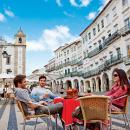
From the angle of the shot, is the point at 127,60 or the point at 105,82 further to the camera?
the point at 105,82

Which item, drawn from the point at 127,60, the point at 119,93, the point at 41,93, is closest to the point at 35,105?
the point at 41,93

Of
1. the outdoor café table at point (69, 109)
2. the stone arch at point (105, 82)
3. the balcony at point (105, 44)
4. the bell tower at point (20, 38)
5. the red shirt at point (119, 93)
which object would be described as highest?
the bell tower at point (20, 38)

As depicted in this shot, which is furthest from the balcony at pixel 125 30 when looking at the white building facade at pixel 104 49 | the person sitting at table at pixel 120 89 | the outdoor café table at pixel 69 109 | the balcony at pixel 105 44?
the outdoor café table at pixel 69 109

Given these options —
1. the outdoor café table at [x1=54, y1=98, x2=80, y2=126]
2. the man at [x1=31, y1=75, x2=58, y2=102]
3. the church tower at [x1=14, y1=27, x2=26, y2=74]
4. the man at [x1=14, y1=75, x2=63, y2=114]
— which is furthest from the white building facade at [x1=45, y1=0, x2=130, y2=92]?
the outdoor café table at [x1=54, y1=98, x2=80, y2=126]

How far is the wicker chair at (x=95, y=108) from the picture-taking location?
434 centimetres

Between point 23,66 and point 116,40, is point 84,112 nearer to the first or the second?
point 116,40

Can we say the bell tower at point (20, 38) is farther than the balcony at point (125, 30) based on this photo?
Yes

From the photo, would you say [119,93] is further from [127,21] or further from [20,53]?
[20,53]

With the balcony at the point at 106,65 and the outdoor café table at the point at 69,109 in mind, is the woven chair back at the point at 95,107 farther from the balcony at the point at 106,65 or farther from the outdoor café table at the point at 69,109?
the balcony at the point at 106,65

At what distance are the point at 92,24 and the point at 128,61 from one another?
15.1 m

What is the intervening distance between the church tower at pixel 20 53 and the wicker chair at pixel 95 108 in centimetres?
4535

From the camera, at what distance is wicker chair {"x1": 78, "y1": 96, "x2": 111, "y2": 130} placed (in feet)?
14.3

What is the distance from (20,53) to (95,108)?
152 feet

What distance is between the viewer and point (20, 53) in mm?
49781
